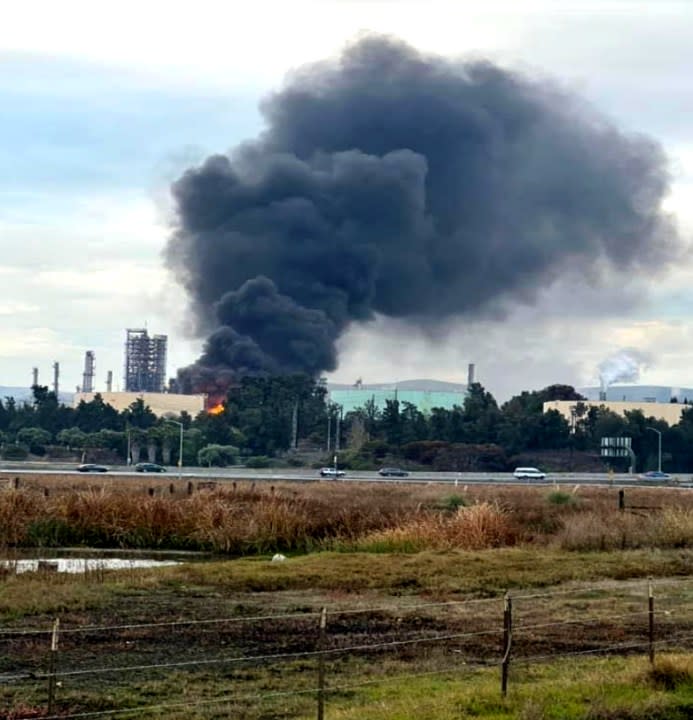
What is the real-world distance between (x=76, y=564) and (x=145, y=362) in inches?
5747

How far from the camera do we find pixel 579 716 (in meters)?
12.6

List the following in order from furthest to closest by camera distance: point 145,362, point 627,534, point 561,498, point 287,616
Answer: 1. point 145,362
2. point 561,498
3. point 627,534
4. point 287,616

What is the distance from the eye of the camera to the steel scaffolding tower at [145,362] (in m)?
171

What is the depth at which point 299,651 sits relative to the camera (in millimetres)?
16688

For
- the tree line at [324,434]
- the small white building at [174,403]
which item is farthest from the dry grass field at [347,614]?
the small white building at [174,403]

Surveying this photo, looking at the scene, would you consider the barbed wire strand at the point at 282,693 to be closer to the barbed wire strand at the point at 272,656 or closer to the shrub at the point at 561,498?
the barbed wire strand at the point at 272,656

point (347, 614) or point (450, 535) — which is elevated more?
point (450, 535)

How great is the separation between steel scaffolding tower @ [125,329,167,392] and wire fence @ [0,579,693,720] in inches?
5971

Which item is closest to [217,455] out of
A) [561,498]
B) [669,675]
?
[561,498]

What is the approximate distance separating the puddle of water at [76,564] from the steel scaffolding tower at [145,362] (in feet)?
457

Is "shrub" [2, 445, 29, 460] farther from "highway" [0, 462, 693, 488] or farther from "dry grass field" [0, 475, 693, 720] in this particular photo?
"dry grass field" [0, 475, 693, 720]

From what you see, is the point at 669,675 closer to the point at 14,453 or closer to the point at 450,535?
the point at 450,535

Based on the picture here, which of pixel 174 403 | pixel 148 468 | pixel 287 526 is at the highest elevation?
pixel 174 403

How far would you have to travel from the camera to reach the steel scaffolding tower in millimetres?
170875
